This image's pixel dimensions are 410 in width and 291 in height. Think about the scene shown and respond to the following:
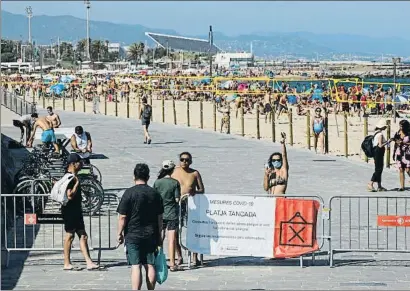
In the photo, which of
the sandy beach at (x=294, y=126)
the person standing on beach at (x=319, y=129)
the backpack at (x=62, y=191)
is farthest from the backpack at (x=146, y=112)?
the backpack at (x=62, y=191)

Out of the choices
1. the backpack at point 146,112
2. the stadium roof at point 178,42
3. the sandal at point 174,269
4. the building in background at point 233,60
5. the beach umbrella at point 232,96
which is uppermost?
the stadium roof at point 178,42

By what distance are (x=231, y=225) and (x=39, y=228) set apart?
3.37m

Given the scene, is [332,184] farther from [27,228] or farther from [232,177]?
[27,228]

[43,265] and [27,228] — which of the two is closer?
[43,265]

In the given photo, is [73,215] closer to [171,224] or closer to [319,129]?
[171,224]

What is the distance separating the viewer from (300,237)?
10.7 meters

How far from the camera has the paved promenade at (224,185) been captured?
33.1ft

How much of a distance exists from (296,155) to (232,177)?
5.01 metres

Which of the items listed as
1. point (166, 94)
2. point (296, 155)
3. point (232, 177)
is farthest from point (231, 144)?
point (166, 94)

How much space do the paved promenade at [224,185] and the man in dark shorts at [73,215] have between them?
19 cm

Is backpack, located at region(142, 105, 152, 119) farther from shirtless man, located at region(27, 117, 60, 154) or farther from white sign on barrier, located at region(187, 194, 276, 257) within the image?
white sign on barrier, located at region(187, 194, 276, 257)

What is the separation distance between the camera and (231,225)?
10758 millimetres

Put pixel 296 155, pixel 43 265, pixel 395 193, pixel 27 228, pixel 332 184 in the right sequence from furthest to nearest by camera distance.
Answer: pixel 296 155, pixel 332 184, pixel 395 193, pixel 27 228, pixel 43 265

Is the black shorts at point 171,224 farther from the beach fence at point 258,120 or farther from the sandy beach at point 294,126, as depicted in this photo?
the sandy beach at point 294,126
